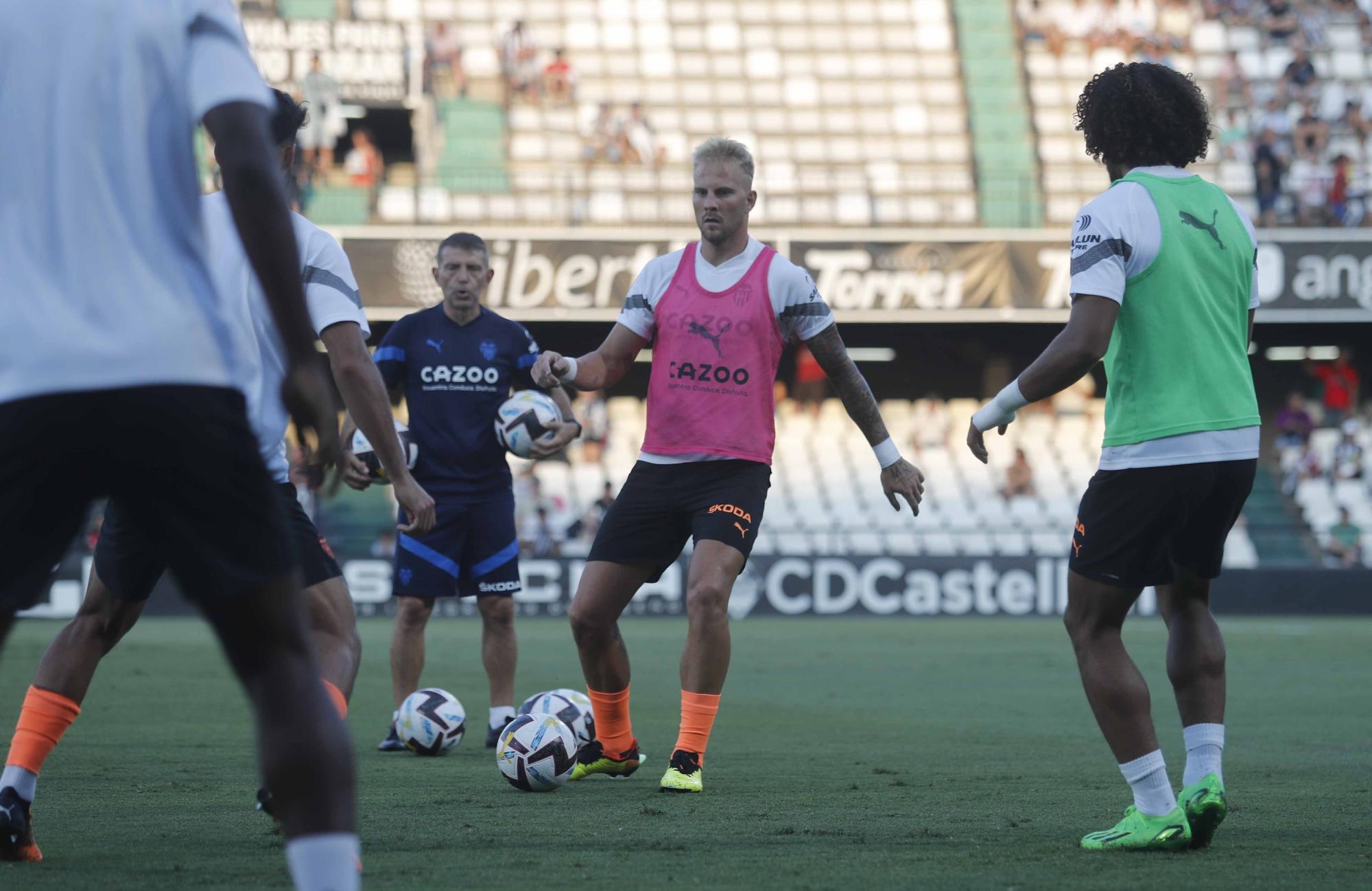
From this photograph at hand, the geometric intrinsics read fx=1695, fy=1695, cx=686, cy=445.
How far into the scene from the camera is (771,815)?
5371 millimetres

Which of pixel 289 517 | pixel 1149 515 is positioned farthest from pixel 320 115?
pixel 1149 515

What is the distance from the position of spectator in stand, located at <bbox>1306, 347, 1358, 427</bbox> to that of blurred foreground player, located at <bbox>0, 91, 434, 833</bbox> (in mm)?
25864

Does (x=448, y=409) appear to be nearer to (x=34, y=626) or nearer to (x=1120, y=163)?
(x=1120, y=163)

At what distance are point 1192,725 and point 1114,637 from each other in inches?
16.3

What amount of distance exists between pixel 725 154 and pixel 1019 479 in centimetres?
2068

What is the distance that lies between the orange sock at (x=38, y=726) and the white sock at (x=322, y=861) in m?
2.28

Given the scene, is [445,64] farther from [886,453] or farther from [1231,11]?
[886,453]

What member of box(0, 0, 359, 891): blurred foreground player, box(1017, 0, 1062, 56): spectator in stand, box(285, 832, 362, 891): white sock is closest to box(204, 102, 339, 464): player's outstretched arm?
box(0, 0, 359, 891): blurred foreground player

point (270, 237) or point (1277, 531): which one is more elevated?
point (270, 237)

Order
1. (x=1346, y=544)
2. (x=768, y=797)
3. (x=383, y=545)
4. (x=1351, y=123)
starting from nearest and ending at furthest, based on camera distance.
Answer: (x=768, y=797) < (x=383, y=545) < (x=1346, y=544) < (x=1351, y=123)

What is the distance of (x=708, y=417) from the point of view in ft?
20.6

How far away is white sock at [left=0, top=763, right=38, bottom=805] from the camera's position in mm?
4539

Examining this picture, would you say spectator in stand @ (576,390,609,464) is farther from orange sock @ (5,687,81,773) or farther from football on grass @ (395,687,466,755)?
orange sock @ (5,687,81,773)

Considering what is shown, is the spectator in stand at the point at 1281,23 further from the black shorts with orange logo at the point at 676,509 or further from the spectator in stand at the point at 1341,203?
the black shorts with orange logo at the point at 676,509
